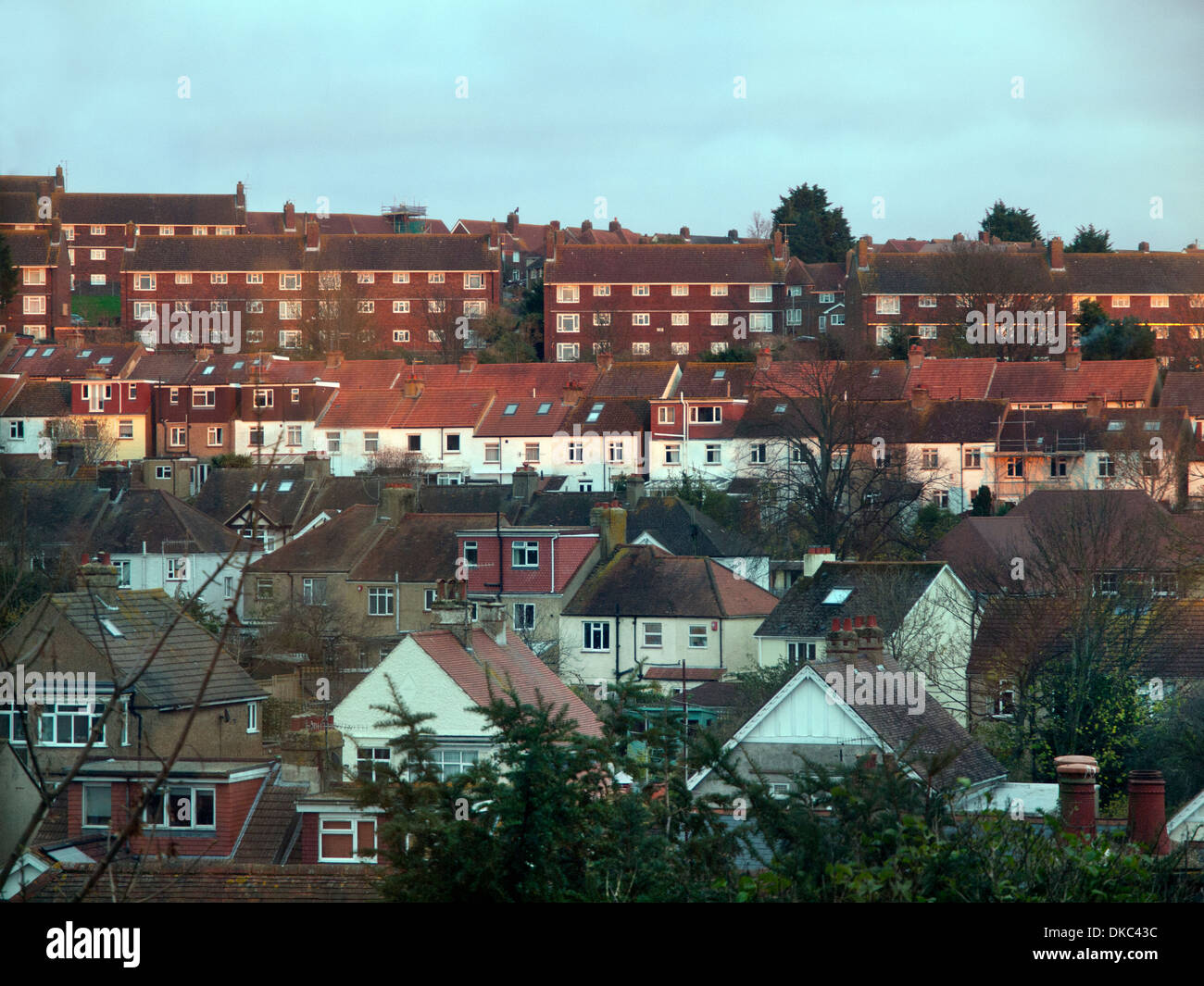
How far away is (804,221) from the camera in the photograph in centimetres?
6172

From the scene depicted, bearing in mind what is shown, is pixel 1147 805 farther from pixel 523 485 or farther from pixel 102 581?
pixel 523 485

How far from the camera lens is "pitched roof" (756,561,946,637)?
77.7 feet

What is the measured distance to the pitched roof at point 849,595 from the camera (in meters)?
23.7

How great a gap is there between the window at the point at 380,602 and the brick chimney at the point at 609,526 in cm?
432

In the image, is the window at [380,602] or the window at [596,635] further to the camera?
the window at [380,602]

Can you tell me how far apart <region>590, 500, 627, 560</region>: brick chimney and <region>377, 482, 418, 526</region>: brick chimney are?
14.1 feet

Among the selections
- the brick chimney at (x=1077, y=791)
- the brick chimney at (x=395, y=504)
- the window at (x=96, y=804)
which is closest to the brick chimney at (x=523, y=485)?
the brick chimney at (x=395, y=504)

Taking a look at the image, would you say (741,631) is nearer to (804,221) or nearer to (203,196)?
(804,221)

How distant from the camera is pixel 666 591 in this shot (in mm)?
28484

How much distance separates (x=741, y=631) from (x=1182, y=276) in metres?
35.0

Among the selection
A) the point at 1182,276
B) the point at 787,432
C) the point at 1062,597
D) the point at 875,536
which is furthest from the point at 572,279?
the point at 1062,597

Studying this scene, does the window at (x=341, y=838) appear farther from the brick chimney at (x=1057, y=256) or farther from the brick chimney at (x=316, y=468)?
the brick chimney at (x=1057, y=256)

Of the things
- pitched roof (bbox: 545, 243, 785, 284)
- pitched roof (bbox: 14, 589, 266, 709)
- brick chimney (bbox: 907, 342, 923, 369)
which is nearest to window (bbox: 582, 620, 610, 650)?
pitched roof (bbox: 14, 589, 266, 709)

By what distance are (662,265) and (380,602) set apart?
29.6m
